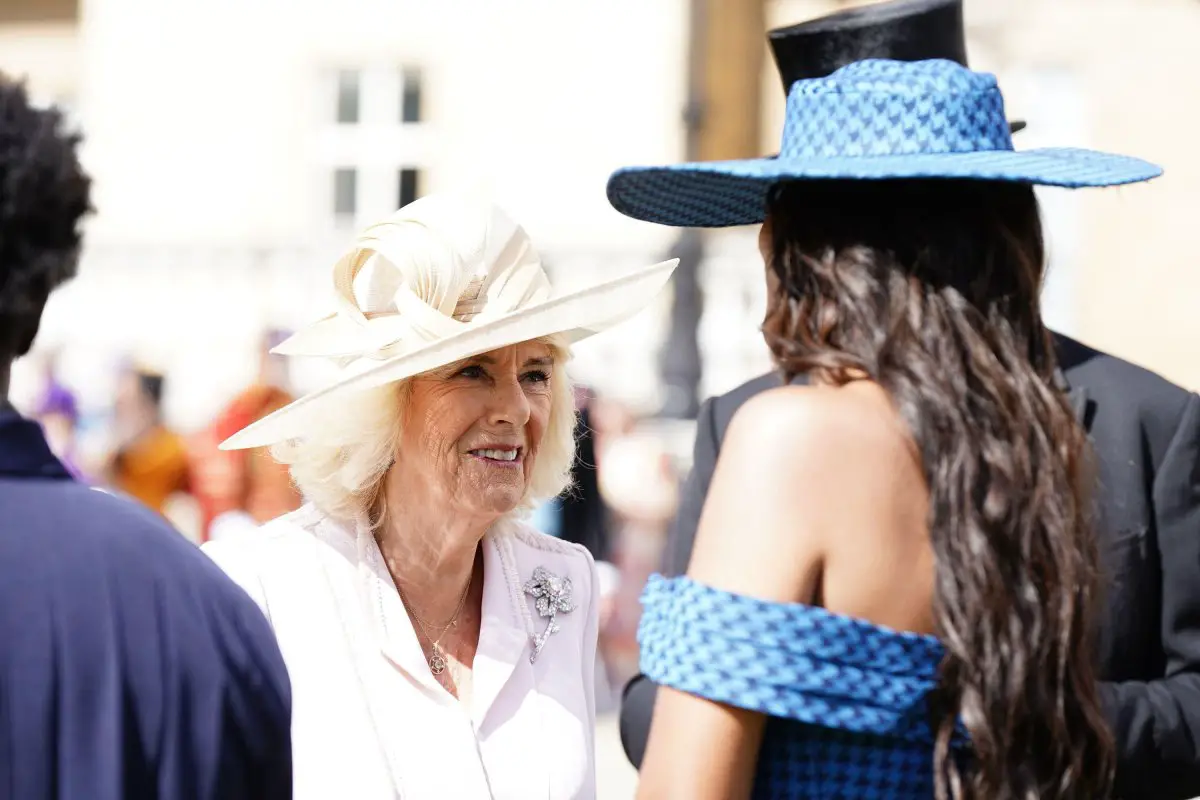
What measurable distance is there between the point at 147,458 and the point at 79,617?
7.61 m

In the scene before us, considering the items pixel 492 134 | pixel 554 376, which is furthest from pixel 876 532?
pixel 492 134

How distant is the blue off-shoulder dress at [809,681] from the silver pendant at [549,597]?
130 centimetres

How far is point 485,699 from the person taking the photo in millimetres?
3031

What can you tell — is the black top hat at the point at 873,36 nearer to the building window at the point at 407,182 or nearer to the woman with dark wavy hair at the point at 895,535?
the woman with dark wavy hair at the point at 895,535

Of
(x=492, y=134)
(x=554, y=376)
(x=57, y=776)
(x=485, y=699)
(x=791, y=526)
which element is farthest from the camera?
(x=492, y=134)

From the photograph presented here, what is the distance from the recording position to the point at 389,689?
295 cm

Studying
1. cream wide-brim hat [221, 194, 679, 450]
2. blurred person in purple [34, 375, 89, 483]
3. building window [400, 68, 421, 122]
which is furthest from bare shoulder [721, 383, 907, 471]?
building window [400, 68, 421, 122]

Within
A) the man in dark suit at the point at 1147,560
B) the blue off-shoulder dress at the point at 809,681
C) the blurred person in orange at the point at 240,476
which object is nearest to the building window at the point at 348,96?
the blurred person in orange at the point at 240,476

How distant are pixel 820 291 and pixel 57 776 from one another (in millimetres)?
970

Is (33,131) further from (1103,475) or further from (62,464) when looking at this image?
(1103,475)

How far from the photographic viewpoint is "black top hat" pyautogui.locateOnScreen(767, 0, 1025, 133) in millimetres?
2643

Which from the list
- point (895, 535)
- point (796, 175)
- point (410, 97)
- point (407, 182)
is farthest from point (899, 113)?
point (407, 182)

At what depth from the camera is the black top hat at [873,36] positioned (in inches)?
104

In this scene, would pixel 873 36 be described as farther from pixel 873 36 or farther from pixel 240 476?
pixel 240 476
